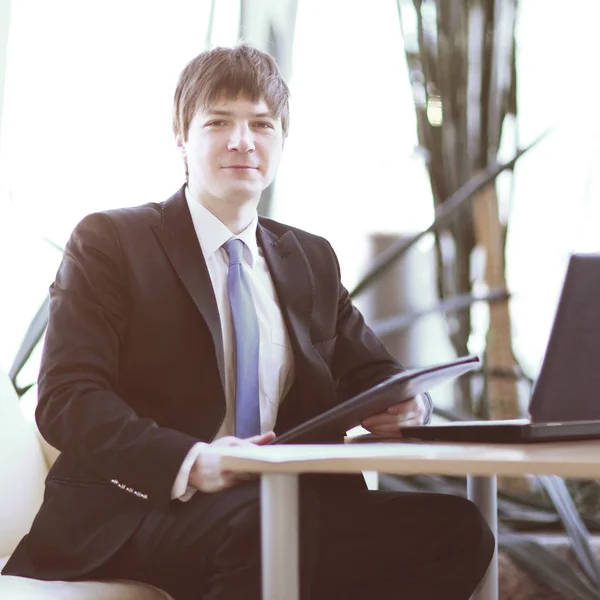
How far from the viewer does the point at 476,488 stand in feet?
5.03

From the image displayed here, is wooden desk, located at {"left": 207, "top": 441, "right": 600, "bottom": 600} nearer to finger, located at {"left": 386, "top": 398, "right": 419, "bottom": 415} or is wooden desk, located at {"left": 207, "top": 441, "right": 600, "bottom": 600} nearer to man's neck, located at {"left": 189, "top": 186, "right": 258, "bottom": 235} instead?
finger, located at {"left": 386, "top": 398, "right": 419, "bottom": 415}

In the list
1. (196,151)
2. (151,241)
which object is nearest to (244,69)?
(196,151)

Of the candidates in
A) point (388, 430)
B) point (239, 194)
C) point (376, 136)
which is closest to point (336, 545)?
point (388, 430)

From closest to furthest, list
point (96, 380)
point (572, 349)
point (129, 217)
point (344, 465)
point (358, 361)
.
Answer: point (344, 465), point (572, 349), point (96, 380), point (129, 217), point (358, 361)

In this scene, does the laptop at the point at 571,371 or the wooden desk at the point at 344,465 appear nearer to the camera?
the wooden desk at the point at 344,465

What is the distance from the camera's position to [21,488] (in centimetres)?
162

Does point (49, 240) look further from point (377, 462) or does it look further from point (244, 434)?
point (377, 462)

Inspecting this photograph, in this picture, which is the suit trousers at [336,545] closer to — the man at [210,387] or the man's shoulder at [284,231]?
the man at [210,387]

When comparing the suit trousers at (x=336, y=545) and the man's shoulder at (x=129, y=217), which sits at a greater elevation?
the man's shoulder at (x=129, y=217)

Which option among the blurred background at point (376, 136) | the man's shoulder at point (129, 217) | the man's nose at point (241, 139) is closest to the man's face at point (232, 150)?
the man's nose at point (241, 139)

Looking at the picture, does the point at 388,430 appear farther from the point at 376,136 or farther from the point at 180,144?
the point at 376,136

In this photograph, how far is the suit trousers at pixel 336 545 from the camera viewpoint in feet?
3.98

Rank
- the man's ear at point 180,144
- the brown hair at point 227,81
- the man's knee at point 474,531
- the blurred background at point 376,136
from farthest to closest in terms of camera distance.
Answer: the blurred background at point 376,136, the man's ear at point 180,144, the brown hair at point 227,81, the man's knee at point 474,531

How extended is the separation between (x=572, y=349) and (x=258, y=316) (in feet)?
2.30
